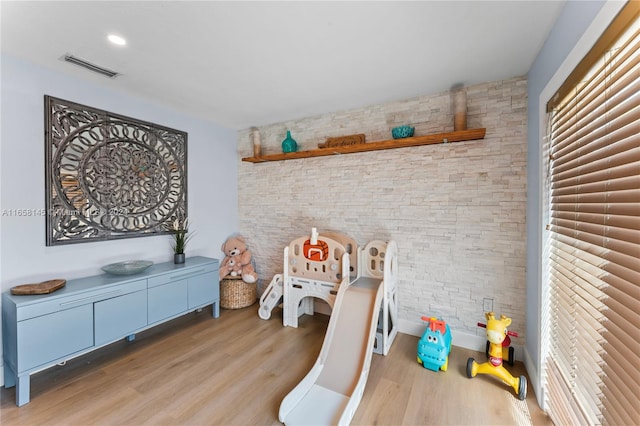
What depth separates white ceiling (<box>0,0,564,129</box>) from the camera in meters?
1.47

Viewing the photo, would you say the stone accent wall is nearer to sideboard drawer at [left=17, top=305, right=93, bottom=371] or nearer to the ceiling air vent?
the ceiling air vent

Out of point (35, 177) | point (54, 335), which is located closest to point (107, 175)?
point (35, 177)

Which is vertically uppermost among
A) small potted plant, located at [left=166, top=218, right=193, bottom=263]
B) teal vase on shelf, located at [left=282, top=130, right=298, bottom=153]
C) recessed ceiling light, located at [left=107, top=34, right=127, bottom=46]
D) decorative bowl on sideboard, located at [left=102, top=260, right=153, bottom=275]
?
recessed ceiling light, located at [left=107, top=34, right=127, bottom=46]

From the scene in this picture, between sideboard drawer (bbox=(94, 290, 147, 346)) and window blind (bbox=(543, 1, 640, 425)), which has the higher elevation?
window blind (bbox=(543, 1, 640, 425))

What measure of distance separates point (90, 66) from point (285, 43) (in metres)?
1.61

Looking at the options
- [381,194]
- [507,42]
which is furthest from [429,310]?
[507,42]

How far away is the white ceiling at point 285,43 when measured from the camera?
4.82 feet

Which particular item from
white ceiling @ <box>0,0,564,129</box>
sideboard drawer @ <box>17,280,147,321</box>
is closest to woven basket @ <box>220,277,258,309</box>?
sideboard drawer @ <box>17,280,147,321</box>

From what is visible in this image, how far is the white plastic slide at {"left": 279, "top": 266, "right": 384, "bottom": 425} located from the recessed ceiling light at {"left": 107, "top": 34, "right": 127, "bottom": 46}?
2.48 meters

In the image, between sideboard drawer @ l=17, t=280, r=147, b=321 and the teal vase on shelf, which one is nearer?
sideboard drawer @ l=17, t=280, r=147, b=321

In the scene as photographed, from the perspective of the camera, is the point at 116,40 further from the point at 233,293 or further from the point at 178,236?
the point at 233,293

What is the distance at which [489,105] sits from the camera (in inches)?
91.1

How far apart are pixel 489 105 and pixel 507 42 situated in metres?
0.65

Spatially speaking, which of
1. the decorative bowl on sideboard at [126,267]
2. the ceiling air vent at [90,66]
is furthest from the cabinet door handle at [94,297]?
the ceiling air vent at [90,66]
